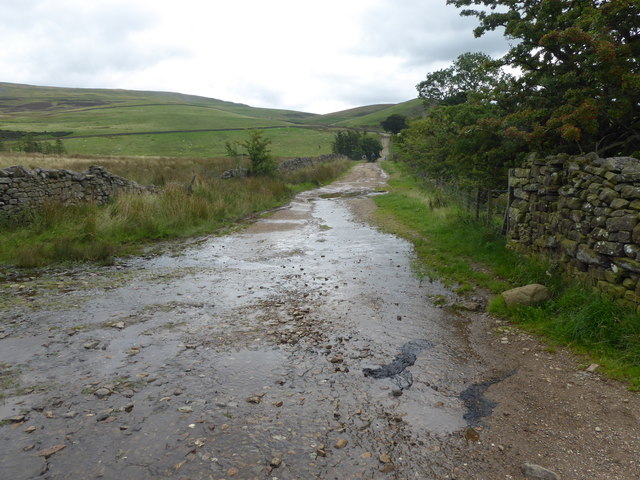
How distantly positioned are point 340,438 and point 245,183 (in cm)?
2096

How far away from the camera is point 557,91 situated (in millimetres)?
8672

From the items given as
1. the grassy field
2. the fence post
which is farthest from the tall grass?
the grassy field

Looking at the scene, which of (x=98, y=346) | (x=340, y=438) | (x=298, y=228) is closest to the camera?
(x=340, y=438)

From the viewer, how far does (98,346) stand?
18.0 ft

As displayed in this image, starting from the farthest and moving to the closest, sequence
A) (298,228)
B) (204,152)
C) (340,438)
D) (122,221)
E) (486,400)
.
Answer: (204,152) → (298,228) → (122,221) → (486,400) → (340,438)

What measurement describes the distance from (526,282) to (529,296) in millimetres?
1076

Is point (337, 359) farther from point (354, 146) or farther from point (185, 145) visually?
point (354, 146)

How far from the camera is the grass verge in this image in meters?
5.06

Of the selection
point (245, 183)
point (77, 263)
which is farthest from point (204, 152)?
point (77, 263)

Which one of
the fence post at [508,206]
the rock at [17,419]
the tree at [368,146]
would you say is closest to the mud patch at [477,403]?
the rock at [17,419]

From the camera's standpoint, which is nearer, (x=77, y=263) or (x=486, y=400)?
(x=486, y=400)

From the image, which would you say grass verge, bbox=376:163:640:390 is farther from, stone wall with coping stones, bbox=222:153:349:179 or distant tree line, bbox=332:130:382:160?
distant tree line, bbox=332:130:382:160

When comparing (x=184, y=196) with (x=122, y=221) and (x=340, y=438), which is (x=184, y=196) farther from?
(x=340, y=438)

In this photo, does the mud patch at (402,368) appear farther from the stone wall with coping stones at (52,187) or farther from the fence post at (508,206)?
the stone wall with coping stones at (52,187)
